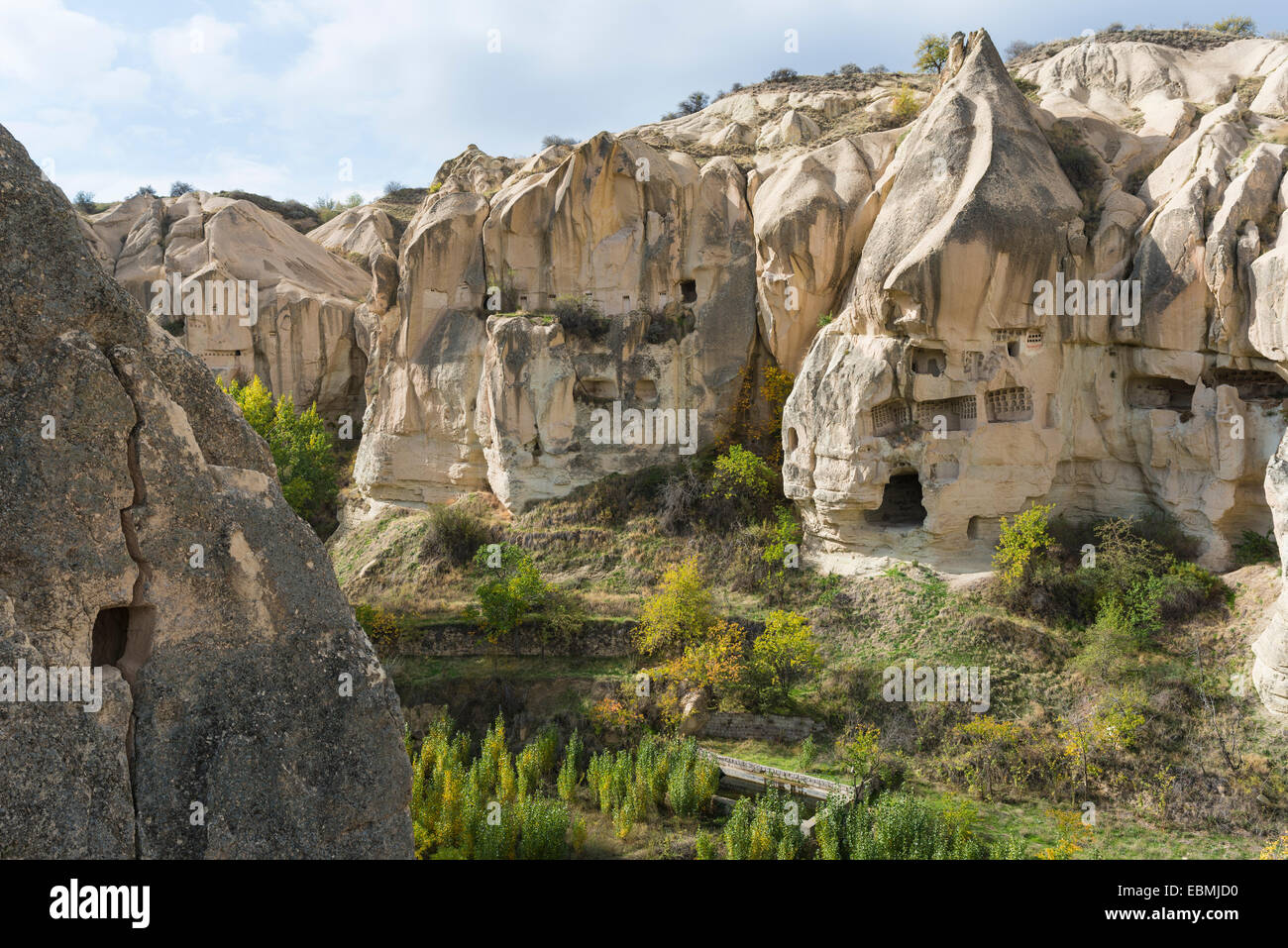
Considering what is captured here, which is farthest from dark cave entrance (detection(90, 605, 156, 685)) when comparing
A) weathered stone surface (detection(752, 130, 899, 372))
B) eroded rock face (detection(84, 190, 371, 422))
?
eroded rock face (detection(84, 190, 371, 422))

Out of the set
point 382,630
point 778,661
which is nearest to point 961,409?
point 778,661

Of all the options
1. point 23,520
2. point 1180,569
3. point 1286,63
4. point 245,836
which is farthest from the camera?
point 1286,63

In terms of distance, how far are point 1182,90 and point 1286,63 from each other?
3560 mm

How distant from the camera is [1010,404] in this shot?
21.5 meters

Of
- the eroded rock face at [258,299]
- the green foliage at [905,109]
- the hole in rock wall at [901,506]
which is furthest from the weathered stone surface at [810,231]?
the eroded rock face at [258,299]

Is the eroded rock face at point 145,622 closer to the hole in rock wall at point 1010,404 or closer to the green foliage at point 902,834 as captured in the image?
the green foliage at point 902,834

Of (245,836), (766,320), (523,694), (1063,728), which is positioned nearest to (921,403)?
(766,320)

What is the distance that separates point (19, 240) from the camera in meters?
6.39

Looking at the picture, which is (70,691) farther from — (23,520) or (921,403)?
(921,403)

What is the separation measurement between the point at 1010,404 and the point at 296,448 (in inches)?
834

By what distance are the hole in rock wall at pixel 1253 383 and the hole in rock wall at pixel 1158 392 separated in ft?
3.21

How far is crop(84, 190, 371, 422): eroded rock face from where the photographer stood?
31.3 meters

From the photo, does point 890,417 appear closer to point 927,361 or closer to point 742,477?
point 927,361
